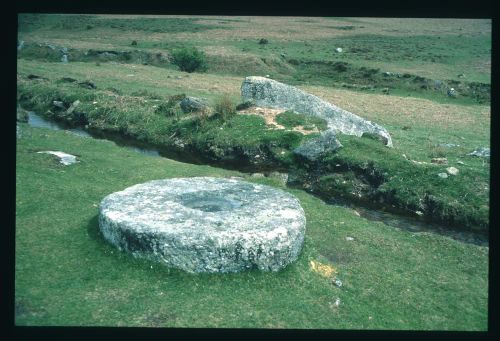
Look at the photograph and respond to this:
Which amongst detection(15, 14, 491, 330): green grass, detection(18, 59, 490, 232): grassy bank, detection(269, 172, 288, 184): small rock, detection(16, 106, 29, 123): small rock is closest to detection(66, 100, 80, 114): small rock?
detection(18, 59, 490, 232): grassy bank

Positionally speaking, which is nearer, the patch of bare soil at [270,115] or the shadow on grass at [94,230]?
the shadow on grass at [94,230]

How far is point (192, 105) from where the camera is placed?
2703 cm

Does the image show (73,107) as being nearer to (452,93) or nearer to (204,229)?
(204,229)

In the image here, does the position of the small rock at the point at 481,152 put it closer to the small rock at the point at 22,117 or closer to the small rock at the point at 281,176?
the small rock at the point at 281,176

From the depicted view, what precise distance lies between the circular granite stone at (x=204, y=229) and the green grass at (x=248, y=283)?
318 mm

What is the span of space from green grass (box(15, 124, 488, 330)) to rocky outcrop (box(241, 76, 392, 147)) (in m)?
10.2

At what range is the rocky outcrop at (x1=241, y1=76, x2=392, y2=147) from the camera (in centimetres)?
2467

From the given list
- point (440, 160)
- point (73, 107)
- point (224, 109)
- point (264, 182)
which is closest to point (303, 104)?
point (224, 109)

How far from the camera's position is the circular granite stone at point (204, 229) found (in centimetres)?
1081

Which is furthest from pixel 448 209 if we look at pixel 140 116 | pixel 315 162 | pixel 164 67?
pixel 164 67

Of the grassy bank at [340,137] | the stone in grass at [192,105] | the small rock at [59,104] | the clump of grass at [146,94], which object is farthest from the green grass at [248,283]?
the clump of grass at [146,94]

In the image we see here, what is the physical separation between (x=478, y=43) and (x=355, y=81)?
89.1ft

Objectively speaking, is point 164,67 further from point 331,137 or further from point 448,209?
point 448,209

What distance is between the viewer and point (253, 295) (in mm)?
10500
